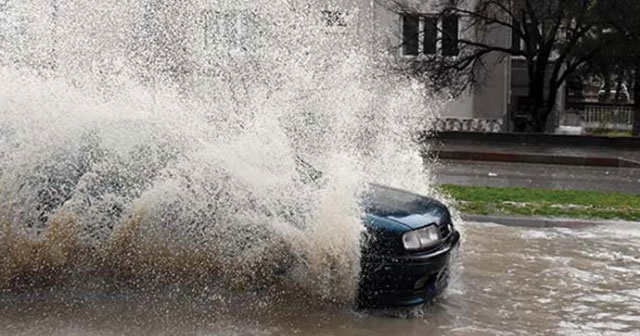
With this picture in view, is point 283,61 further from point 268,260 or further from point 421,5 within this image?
point 421,5

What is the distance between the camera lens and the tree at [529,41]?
23.5 metres

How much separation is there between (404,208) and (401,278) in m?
0.63

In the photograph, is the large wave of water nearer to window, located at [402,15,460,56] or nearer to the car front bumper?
the car front bumper

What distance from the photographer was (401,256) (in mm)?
6363

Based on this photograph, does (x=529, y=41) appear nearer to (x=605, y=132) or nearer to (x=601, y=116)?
(x=605, y=132)

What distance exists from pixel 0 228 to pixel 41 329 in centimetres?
105

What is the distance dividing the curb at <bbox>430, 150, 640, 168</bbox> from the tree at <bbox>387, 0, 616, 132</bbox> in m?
4.39

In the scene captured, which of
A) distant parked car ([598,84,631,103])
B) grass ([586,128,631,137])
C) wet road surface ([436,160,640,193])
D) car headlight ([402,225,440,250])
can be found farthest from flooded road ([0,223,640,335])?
distant parked car ([598,84,631,103])

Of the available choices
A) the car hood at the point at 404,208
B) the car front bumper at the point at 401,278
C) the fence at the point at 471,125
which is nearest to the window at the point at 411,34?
the fence at the point at 471,125

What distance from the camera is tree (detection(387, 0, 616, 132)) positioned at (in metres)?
23.5

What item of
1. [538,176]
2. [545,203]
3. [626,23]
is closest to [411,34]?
[626,23]

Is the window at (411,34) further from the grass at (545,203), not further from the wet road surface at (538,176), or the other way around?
the grass at (545,203)

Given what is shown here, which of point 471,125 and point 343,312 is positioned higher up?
point 471,125

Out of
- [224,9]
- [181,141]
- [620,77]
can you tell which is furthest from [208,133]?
[620,77]
